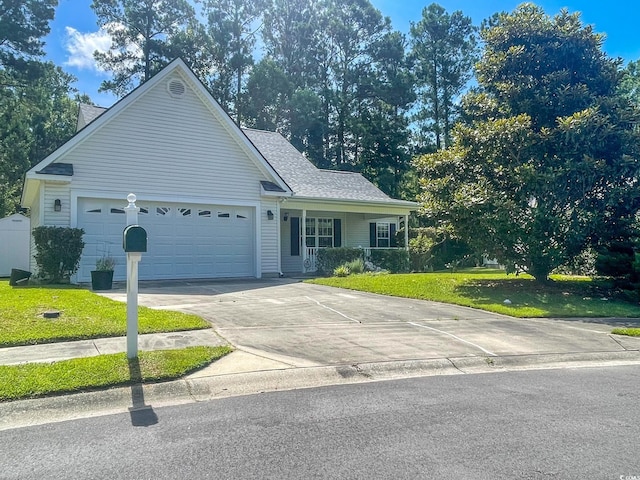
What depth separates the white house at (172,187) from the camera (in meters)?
13.9

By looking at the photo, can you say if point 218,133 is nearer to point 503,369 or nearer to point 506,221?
point 506,221

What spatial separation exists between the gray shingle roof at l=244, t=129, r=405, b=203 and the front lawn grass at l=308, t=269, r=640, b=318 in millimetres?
5712

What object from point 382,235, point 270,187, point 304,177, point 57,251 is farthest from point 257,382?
point 382,235

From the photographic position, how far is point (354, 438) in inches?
147

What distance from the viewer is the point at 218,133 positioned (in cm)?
1609

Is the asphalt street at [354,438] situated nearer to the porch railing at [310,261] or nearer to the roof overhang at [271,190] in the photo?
the roof overhang at [271,190]

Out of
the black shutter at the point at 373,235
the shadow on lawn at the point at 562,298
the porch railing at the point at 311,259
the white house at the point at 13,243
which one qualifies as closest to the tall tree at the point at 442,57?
the black shutter at the point at 373,235

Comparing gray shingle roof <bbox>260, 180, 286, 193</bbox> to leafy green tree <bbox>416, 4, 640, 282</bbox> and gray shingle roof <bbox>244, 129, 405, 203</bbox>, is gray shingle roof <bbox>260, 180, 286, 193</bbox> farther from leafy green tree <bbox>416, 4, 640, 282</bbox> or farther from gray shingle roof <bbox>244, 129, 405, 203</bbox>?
leafy green tree <bbox>416, 4, 640, 282</bbox>

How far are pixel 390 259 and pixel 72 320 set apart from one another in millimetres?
14737

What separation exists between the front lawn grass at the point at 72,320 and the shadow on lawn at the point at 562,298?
717 centimetres

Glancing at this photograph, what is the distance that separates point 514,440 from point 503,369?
101 inches

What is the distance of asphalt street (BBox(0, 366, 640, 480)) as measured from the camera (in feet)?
10.5

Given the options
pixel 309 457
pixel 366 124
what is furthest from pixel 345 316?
pixel 366 124

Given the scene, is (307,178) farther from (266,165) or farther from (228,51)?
(228,51)
